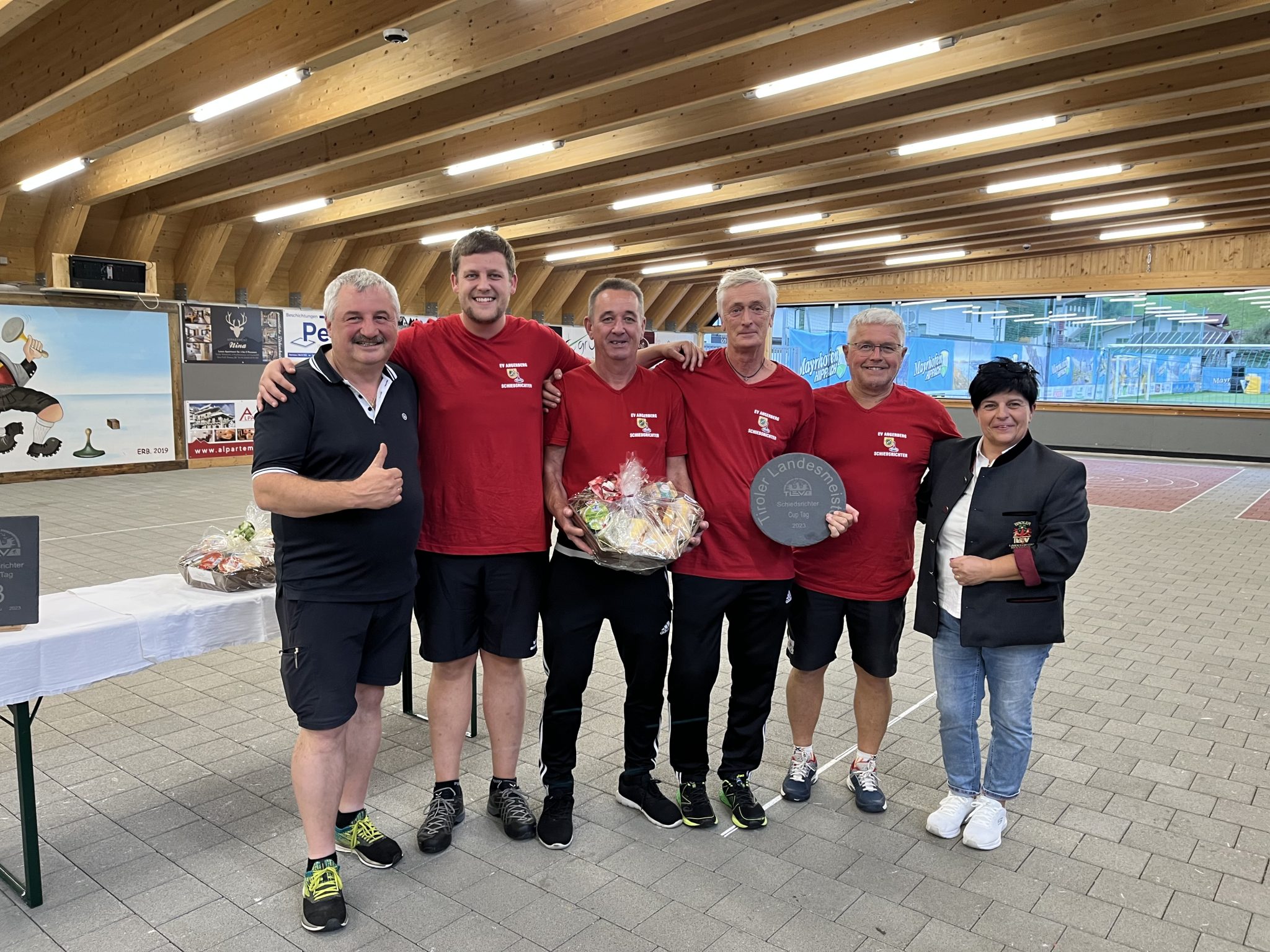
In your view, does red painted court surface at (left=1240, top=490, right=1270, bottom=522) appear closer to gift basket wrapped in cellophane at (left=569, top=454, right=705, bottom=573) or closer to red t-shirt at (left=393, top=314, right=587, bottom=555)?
gift basket wrapped in cellophane at (left=569, top=454, right=705, bottom=573)

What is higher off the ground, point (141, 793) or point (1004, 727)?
point (1004, 727)

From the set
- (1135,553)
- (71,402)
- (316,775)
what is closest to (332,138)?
(71,402)

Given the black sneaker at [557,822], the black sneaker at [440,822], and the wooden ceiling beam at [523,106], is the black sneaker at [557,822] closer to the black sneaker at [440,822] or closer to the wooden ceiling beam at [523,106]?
the black sneaker at [440,822]

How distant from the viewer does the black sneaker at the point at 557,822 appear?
291 centimetres

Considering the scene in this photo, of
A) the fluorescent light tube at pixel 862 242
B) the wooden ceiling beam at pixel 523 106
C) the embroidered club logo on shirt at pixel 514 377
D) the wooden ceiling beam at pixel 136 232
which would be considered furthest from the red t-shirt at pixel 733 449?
the fluorescent light tube at pixel 862 242

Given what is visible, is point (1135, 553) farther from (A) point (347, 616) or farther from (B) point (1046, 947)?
(A) point (347, 616)

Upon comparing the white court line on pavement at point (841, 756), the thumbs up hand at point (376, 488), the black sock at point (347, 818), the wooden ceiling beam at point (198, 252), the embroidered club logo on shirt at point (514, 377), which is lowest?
the white court line on pavement at point (841, 756)

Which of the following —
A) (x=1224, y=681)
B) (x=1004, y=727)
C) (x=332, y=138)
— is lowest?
(x=1224, y=681)

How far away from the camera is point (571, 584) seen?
2.93 meters

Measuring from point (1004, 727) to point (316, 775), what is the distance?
2.28 metres

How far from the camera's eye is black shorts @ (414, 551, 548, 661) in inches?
114

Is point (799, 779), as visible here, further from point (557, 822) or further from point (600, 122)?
point (600, 122)

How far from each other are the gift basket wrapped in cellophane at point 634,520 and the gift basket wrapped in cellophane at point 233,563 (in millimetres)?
1299

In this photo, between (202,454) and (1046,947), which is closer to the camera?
A: (1046,947)
